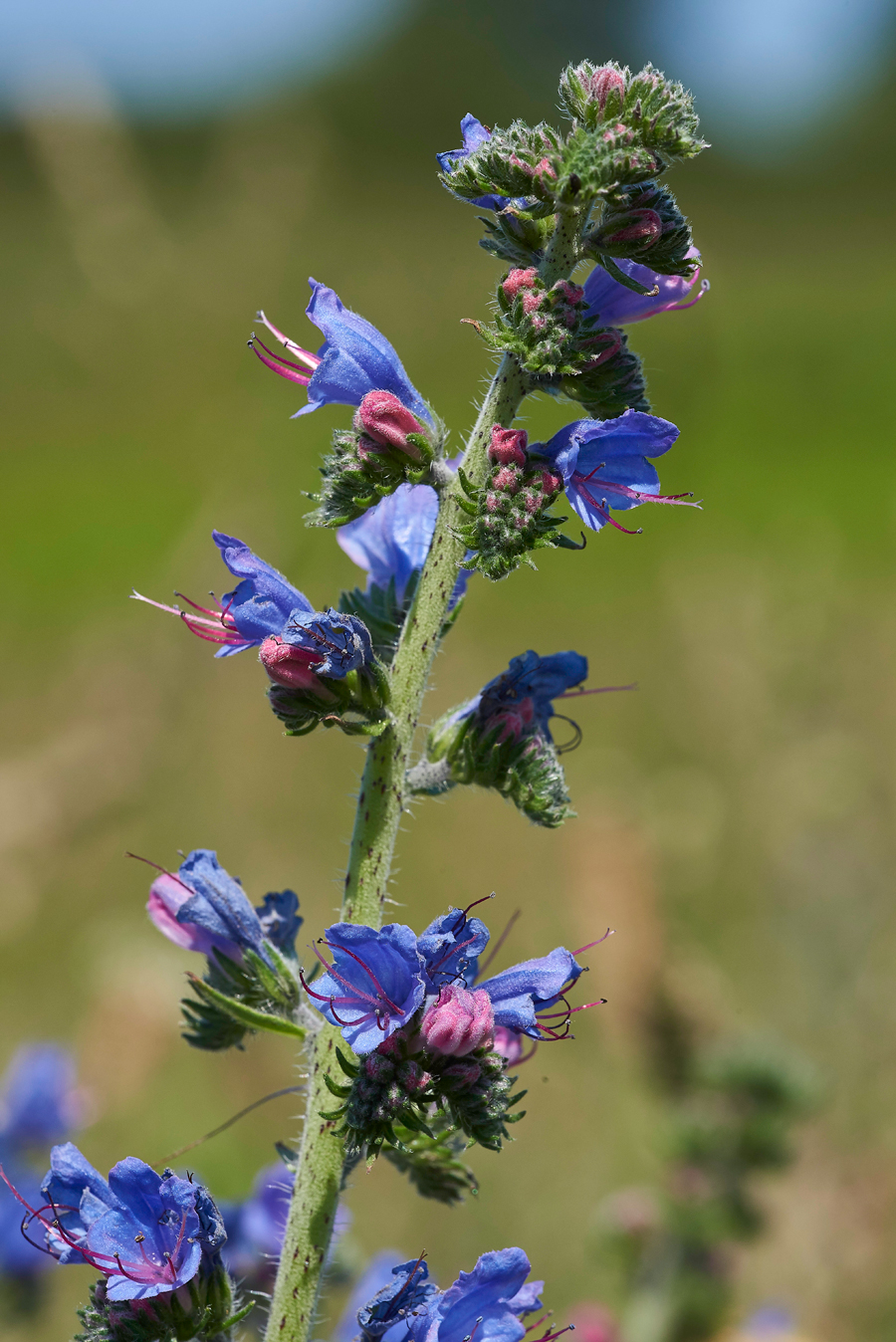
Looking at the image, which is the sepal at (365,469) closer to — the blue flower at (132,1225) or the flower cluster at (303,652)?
the flower cluster at (303,652)

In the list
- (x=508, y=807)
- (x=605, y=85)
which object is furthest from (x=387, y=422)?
(x=508, y=807)

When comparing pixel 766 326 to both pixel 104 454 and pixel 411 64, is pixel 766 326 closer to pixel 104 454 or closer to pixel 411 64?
pixel 104 454

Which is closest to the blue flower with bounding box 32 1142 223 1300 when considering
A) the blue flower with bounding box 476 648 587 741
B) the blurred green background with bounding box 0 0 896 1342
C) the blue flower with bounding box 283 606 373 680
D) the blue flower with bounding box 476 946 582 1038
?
the blue flower with bounding box 476 946 582 1038

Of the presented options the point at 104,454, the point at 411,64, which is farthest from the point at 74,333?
the point at 411,64

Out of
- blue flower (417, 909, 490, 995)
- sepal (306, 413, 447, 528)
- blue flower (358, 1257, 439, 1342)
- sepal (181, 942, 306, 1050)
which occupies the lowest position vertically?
blue flower (358, 1257, 439, 1342)

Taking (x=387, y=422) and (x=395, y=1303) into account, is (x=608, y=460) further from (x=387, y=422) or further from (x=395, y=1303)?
Answer: (x=395, y=1303)

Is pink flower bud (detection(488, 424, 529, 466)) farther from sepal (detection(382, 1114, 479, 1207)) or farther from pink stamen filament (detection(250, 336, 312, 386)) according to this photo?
sepal (detection(382, 1114, 479, 1207))
